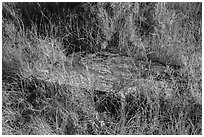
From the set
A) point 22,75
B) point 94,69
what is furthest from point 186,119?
point 22,75

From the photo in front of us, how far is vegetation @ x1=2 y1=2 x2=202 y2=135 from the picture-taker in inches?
116

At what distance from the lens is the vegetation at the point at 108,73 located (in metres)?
2.94

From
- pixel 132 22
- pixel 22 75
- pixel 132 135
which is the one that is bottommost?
pixel 132 135

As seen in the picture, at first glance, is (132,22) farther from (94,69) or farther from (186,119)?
(186,119)

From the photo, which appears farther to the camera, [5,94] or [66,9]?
[66,9]

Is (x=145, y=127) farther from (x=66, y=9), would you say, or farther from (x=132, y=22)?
(x=66, y=9)

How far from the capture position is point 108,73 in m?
3.30

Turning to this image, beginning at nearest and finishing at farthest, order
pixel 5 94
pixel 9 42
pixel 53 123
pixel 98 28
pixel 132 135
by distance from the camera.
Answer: pixel 132 135, pixel 53 123, pixel 5 94, pixel 9 42, pixel 98 28

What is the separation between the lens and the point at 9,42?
3920mm

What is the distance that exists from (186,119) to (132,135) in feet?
1.47

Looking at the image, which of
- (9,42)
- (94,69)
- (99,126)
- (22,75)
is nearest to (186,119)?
(99,126)

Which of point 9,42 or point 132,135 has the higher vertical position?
point 9,42

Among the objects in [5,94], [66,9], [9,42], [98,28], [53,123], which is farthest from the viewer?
[66,9]

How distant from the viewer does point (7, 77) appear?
11.5 feet
